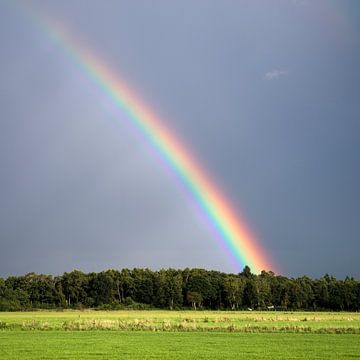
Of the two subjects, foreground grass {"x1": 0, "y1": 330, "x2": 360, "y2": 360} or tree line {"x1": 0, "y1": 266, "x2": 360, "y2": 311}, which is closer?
foreground grass {"x1": 0, "y1": 330, "x2": 360, "y2": 360}

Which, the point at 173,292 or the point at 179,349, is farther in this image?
the point at 173,292

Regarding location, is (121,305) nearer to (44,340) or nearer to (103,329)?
(103,329)

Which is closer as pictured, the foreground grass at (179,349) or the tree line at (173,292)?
the foreground grass at (179,349)

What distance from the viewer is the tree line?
168875mm

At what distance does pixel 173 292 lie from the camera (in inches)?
6722

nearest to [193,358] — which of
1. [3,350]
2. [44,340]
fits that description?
[3,350]

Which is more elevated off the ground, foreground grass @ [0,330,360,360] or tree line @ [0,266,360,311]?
tree line @ [0,266,360,311]

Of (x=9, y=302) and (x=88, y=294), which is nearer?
(x=9, y=302)

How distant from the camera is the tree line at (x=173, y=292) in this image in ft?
554

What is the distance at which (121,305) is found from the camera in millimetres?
167875

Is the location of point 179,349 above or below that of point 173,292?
below

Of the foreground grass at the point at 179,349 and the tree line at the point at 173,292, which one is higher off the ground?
the tree line at the point at 173,292

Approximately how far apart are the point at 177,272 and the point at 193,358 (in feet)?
532

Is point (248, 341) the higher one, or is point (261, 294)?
point (261, 294)
